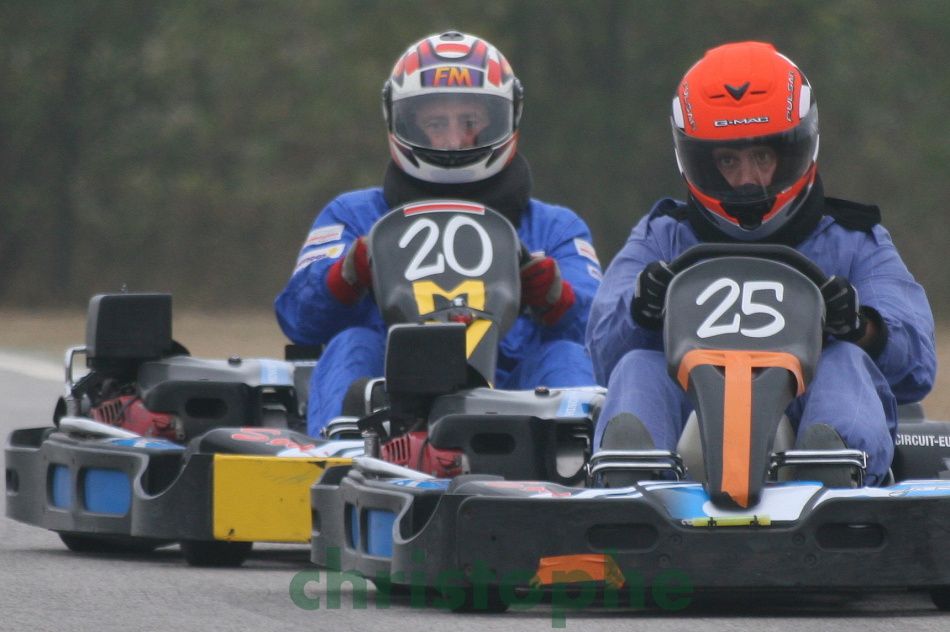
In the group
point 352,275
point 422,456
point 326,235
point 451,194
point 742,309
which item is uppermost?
point 451,194

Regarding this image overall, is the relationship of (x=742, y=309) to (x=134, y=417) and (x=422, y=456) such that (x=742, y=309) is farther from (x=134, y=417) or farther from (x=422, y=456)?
(x=134, y=417)

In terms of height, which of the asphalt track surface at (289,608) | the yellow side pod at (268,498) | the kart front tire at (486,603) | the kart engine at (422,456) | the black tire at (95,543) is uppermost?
the kart engine at (422,456)

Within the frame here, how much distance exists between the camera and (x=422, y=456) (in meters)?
5.34

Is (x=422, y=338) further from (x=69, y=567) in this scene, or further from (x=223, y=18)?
(x=223, y=18)

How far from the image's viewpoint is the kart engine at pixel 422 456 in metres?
5.29

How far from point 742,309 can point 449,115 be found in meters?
2.33

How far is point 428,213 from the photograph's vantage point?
6309 millimetres

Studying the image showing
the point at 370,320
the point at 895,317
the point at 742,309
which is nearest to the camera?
the point at 742,309

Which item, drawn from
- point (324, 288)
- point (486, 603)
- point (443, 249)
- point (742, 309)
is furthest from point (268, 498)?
point (742, 309)

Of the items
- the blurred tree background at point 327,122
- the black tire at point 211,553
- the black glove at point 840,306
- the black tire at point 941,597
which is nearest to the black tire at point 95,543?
the black tire at point 211,553

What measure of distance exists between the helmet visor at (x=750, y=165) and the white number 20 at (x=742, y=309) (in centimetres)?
42

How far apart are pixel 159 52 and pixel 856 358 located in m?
27.9

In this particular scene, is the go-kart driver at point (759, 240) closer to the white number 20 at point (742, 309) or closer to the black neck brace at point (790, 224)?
the black neck brace at point (790, 224)

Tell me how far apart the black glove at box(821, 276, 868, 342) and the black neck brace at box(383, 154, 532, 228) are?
2137 millimetres
